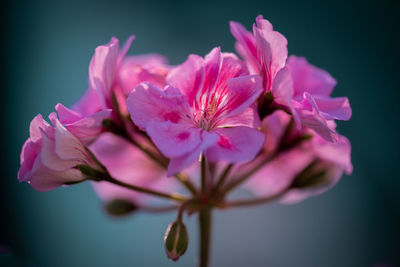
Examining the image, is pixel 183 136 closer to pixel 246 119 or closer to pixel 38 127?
pixel 246 119

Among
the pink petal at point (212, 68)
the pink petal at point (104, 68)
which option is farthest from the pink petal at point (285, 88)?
the pink petal at point (104, 68)

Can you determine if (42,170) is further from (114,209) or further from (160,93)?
(114,209)

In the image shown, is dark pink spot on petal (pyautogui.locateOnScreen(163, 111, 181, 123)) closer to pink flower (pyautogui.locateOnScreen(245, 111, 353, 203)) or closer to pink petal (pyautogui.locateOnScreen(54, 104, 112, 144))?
pink petal (pyautogui.locateOnScreen(54, 104, 112, 144))

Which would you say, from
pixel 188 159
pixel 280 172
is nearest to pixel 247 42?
pixel 188 159

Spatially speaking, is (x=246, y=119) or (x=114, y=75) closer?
(x=246, y=119)

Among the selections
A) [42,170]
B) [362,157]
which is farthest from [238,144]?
[362,157]

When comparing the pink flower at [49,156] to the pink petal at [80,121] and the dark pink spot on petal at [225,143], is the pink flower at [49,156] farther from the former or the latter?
the dark pink spot on petal at [225,143]
